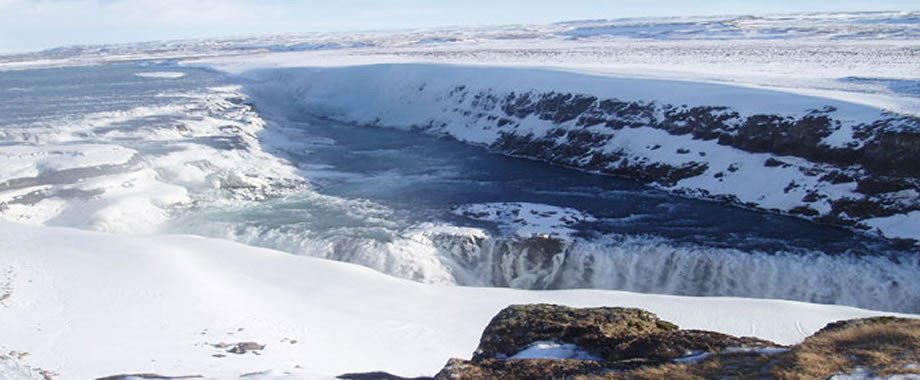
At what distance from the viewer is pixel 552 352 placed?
26.3 feet

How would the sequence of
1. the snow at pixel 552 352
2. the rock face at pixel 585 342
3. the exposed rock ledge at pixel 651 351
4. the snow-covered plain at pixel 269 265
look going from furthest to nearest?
1. the snow-covered plain at pixel 269 265
2. the snow at pixel 552 352
3. the rock face at pixel 585 342
4. the exposed rock ledge at pixel 651 351

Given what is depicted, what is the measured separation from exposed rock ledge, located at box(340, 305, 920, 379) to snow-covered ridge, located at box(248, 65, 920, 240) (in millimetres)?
14825

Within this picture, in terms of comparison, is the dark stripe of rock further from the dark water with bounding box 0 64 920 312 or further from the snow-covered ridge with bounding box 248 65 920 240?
the dark water with bounding box 0 64 920 312

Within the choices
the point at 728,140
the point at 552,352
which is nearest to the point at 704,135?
the point at 728,140

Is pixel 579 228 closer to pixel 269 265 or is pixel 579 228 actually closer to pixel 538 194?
pixel 538 194

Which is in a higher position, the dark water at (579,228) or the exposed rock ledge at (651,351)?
the exposed rock ledge at (651,351)

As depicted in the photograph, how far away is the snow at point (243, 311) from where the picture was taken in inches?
421

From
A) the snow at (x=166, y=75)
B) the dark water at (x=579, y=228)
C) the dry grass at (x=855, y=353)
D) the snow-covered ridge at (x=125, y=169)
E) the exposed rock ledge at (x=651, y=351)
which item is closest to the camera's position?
the dry grass at (x=855, y=353)

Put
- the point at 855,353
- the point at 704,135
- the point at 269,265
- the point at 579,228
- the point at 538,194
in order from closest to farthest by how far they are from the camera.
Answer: the point at 855,353 → the point at 269,265 → the point at 579,228 → the point at 538,194 → the point at 704,135

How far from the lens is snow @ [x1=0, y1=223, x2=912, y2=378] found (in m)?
10.7

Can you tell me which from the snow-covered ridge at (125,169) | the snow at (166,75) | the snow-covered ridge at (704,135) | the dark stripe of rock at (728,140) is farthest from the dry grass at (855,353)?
the snow at (166,75)

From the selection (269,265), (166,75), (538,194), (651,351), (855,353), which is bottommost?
(538,194)

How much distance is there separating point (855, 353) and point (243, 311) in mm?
10410

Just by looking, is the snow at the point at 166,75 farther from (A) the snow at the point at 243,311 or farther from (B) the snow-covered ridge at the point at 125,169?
(A) the snow at the point at 243,311
